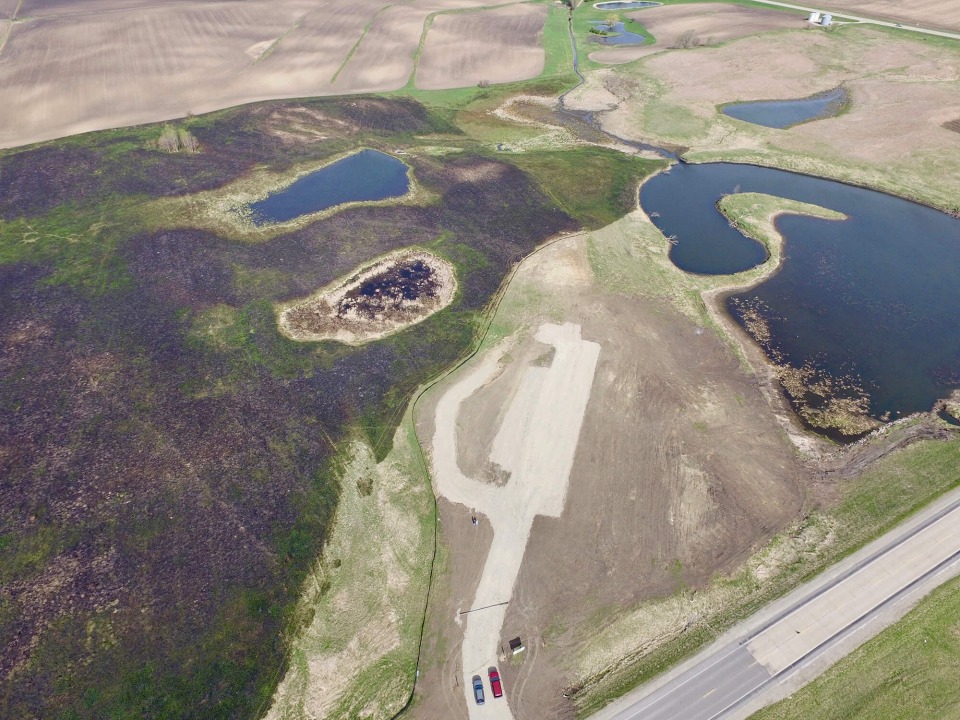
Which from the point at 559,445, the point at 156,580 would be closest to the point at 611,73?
the point at 559,445

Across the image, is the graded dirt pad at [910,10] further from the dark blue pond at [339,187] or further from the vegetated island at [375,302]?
the vegetated island at [375,302]

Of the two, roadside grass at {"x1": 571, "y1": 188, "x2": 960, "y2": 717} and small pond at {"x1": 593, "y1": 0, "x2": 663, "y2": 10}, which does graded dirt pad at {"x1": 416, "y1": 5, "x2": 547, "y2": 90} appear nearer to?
small pond at {"x1": 593, "y1": 0, "x2": 663, "y2": 10}

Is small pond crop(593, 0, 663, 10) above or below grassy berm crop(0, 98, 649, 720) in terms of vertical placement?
above

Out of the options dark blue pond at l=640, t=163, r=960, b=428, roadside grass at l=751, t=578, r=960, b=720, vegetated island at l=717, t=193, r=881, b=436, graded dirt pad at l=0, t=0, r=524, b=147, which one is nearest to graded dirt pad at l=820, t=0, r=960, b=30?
graded dirt pad at l=0, t=0, r=524, b=147

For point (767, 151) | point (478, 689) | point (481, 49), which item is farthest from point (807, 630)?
point (481, 49)

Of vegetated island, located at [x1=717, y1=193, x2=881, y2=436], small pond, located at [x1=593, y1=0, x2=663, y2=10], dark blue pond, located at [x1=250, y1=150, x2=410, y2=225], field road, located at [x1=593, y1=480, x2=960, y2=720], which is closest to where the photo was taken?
field road, located at [x1=593, y1=480, x2=960, y2=720]

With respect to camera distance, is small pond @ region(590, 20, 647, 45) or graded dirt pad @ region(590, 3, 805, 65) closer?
graded dirt pad @ region(590, 3, 805, 65)
